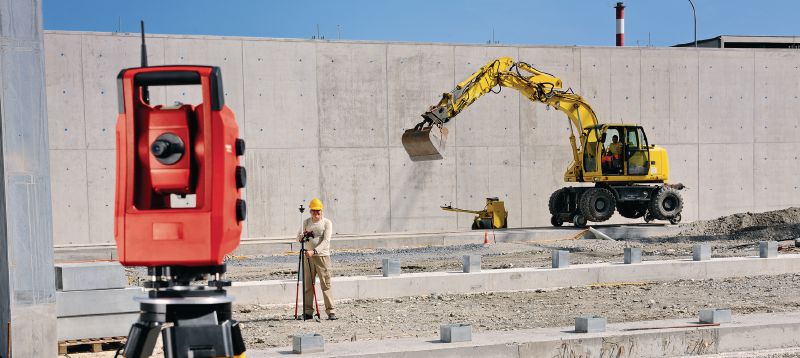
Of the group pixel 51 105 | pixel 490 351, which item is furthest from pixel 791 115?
pixel 490 351

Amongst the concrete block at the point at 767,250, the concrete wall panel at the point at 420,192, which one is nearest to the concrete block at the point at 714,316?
the concrete block at the point at 767,250

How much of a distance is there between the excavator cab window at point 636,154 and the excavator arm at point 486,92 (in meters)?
0.99

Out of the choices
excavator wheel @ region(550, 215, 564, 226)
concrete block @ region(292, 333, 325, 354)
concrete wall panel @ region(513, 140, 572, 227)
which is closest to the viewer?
concrete block @ region(292, 333, 325, 354)

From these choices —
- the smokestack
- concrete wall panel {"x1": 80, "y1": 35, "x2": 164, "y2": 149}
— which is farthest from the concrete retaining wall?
the smokestack

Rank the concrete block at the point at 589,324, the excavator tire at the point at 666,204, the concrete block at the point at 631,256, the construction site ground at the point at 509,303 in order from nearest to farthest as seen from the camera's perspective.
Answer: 1. the concrete block at the point at 589,324
2. the construction site ground at the point at 509,303
3. the concrete block at the point at 631,256
4. the excavator tire at the point at 666,204

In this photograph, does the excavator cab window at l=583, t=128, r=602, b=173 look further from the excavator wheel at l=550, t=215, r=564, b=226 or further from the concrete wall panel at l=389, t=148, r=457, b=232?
the concrete wall panel at l=389, t=148, r=457, b=232

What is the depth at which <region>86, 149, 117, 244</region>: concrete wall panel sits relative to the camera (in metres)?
23.0

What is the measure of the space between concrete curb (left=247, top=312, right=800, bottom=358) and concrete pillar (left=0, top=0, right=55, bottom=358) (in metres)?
1.70

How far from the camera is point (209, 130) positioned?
13.5 ft

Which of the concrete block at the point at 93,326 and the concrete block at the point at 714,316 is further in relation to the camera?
the concrete block at the point at 714,316

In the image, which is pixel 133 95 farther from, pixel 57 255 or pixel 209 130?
pixel 57 255

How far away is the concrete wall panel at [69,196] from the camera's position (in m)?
22.8

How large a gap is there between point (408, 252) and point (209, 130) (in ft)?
54.2

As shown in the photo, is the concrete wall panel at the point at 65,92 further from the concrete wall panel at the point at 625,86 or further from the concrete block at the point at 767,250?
the concrete block at the point at 767,250
